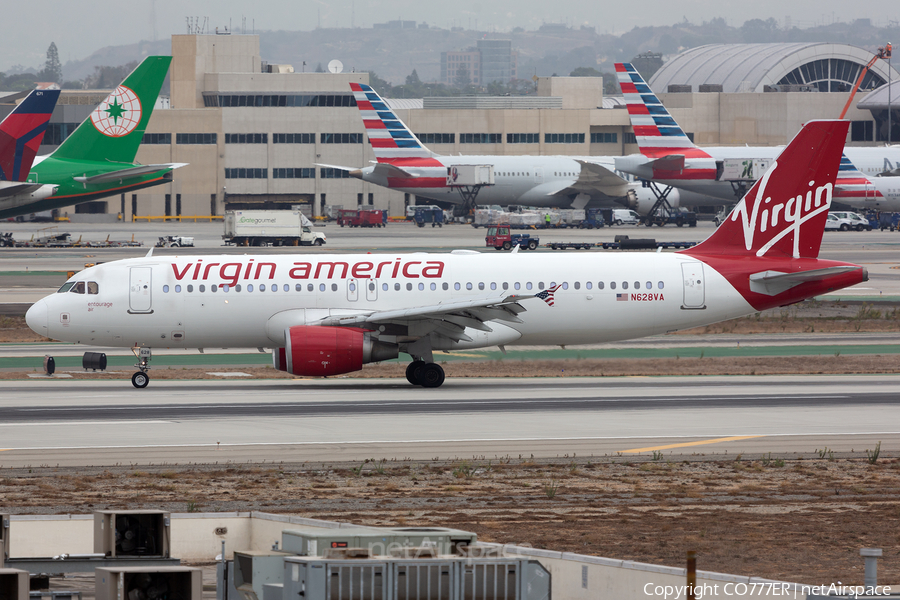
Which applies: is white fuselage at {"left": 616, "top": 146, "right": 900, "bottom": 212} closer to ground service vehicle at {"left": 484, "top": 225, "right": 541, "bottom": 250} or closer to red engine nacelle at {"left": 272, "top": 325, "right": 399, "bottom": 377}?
ground service vehicle at {"left": 484, "top": 225, "right": 541, "bottom": 250}

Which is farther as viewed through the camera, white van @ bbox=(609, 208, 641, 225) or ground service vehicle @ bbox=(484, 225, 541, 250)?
white van @ bbox=(609, 208, 641, 225)

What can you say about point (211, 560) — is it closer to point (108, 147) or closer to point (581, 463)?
point (581, 463)

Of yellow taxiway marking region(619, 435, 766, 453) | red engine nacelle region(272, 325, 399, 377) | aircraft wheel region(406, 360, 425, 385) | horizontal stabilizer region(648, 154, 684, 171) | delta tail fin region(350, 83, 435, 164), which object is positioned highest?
delta tail fin region(350, 83, 435, 164)

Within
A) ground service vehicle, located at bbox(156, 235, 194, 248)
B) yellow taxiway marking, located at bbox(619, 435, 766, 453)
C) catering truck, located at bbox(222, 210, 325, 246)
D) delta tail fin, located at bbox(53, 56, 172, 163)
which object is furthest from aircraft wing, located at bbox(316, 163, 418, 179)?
yellow taxiway marking, located at bbox(619, 435, 766, 453)

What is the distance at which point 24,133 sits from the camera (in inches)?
2783

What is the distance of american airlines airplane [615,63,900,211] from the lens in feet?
362

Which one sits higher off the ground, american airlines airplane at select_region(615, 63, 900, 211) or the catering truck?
american airlines airplane at select_region(615, 63, 900, 211)

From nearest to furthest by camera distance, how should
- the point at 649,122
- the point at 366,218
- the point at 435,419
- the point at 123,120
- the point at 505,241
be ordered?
the point at 435,419
the point at 123,120
the point at 505,241
the point at 649,122
the point at 366,218

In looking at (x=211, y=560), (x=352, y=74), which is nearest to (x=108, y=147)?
(x=211, y=560)

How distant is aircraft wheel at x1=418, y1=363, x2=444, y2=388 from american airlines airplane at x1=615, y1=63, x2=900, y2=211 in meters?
76.8

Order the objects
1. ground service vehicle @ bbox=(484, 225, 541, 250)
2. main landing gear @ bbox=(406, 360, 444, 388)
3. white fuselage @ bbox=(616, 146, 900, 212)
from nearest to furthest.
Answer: main landing gear @ bbox=(406, 360, 444, 388), ground service vehicle @ bbox=(484, 225, 541, 250), white fuselage @ bbox=(616, 146, 900, 212)

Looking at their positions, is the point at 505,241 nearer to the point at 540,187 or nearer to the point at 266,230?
the point at 266,230

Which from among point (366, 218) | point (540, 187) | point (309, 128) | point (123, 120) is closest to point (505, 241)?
point (123, 120)

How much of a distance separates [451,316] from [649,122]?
80.3 metres
